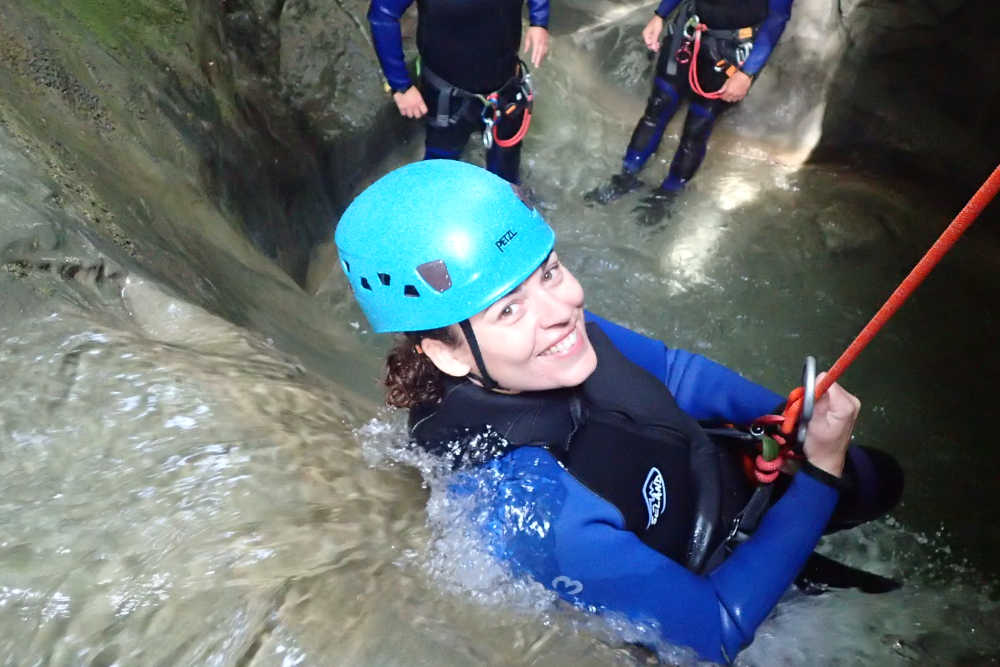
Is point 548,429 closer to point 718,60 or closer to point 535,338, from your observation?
point 535,338

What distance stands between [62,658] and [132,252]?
1289 millimetres

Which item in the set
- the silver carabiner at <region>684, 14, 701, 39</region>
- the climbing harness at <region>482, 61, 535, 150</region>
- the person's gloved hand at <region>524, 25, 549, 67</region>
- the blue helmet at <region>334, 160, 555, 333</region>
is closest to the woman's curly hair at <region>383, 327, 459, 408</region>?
the blue helmet at <region>334, 160, 555, 333</region>

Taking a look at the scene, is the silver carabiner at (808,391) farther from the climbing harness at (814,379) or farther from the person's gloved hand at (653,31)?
the person's gloved hand at (653,31)

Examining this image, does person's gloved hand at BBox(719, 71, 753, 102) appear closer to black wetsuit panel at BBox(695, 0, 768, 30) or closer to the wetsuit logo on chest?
black wetsuit panel at BBox(695, 0, 768, 30)

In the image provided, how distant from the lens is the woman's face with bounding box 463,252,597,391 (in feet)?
5.37

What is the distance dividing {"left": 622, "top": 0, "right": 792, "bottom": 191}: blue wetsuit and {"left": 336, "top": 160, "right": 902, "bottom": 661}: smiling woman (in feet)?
9.49

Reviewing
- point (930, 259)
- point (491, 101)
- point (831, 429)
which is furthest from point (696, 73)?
point (930, 259)

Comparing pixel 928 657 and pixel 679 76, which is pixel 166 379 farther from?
pixel 679 76

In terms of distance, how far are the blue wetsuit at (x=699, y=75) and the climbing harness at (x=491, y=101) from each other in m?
0.91

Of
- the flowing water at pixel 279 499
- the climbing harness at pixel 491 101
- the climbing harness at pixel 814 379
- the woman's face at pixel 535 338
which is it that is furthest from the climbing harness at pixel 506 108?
the climbing harness at pixel 814 379

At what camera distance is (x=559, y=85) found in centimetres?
534

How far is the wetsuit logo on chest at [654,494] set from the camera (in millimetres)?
1696

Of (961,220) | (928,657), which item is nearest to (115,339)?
(961,220)

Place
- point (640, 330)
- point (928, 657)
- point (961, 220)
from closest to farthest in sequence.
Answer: point (961, 220) → point (928, 657) → point (640, 330)
